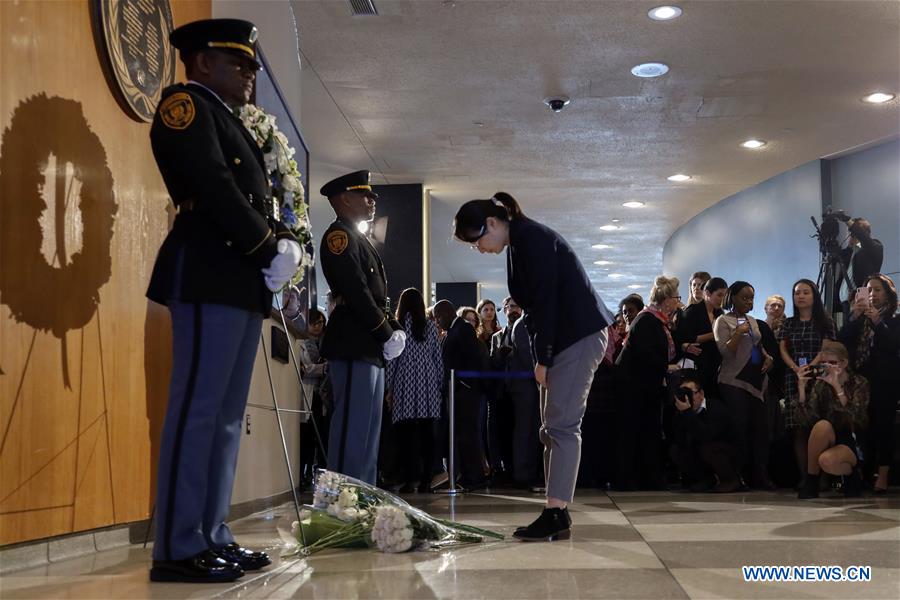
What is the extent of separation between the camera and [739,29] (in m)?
6.94

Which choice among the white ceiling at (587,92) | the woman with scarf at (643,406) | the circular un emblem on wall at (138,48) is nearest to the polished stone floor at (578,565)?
the circular un emblem on wall at (138,48)

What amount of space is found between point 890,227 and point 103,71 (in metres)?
8.85

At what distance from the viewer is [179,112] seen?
265cm

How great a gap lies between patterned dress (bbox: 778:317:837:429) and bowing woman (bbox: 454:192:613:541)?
3317 millimetres

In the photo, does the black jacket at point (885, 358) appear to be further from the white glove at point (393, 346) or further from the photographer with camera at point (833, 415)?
the white glove at point (393, 346)

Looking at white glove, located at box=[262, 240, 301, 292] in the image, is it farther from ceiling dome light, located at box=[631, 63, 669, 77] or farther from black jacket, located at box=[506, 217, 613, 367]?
ceiling dome light, located at box=[631, 63, 669, 77]

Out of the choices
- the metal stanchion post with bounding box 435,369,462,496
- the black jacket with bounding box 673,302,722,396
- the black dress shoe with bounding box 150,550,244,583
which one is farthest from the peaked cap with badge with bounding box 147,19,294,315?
the black jacket with bounding box 673,302,722,396

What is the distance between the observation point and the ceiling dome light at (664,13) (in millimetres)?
6535

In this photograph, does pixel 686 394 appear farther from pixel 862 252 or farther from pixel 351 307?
pixel 351 307

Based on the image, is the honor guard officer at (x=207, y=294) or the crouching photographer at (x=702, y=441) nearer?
the honor guard officer at (x=207, y=294)

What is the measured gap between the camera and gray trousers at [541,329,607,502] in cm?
361

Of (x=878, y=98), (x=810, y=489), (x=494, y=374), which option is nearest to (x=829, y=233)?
(x=878, y=98)

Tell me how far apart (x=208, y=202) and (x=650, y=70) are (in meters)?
5.80

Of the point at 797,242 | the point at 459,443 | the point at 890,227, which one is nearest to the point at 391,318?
the point at 459,443
